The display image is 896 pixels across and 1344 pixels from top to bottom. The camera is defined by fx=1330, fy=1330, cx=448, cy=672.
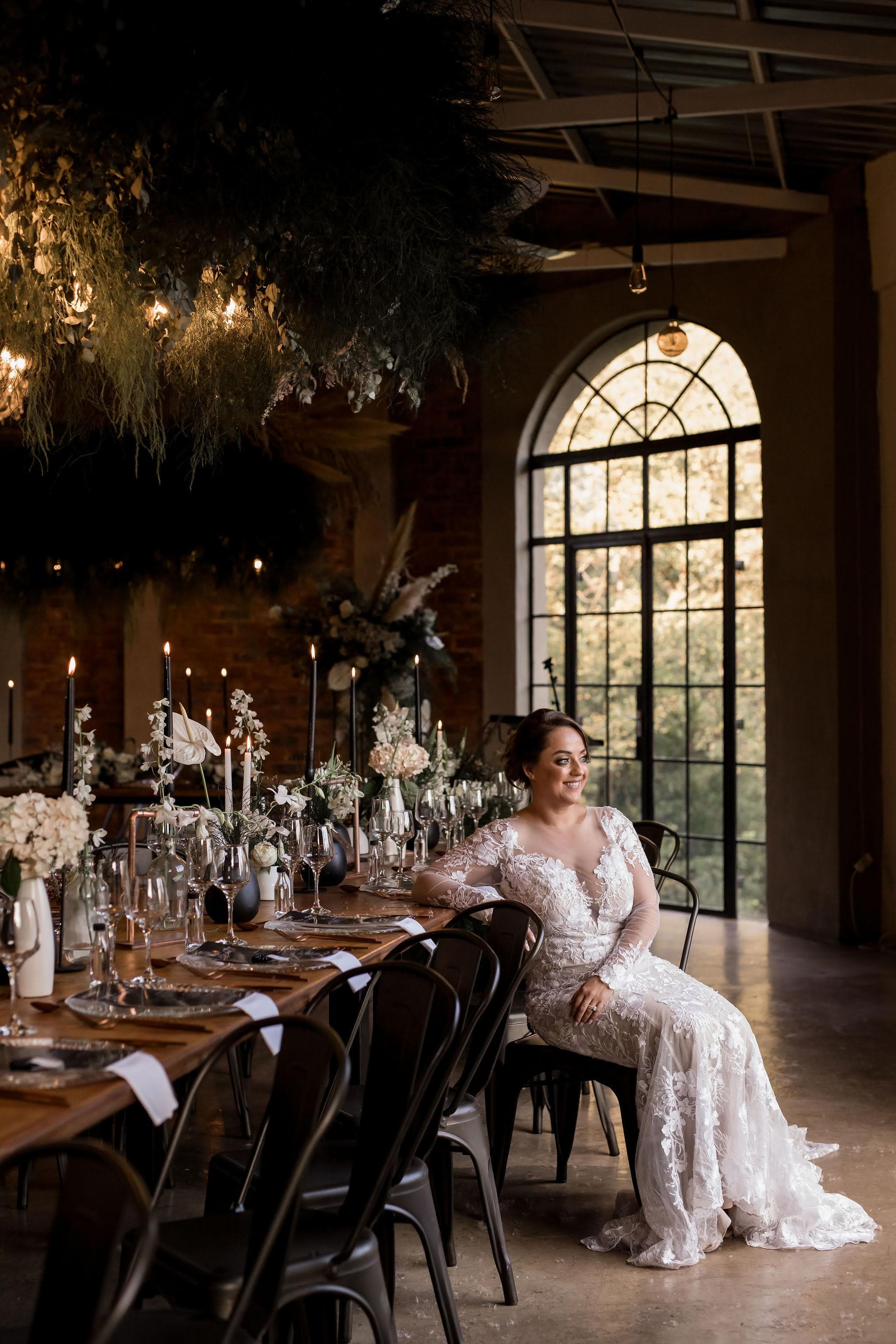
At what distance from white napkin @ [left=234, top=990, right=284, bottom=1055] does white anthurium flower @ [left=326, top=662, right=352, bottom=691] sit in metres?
5.34

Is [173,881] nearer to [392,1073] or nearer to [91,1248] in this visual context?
[392,1073]

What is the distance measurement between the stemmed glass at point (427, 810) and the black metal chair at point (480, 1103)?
44.7 inches

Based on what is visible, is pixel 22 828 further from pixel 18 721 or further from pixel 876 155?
pixel 18 721

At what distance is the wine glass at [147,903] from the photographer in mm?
2615

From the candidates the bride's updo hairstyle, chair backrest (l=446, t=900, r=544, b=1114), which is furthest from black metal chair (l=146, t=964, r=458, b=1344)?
the bride's updo hairstyle

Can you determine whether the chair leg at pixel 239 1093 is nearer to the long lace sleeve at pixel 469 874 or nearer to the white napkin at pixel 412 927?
the long lace sleeve at pixel 469 874

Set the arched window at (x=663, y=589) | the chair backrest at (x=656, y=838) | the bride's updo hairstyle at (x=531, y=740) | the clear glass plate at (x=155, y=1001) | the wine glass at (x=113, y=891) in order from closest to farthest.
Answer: the clear glass plate at (x=155, y=1001) → the wine glass at (x=113, y=891) → the bride's updo hairstyle at (x=531, y=740) → the chair backrest at (x=656, y=838) → the arched window at (x=663, y=589)

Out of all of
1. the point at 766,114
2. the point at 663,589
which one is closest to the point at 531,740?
the point at 766,114

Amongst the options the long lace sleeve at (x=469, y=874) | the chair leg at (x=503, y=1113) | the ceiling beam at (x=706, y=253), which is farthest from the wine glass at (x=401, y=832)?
the ceiling beam at (x=706, y=253)

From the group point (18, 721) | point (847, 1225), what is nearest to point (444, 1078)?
point (847, 1225)

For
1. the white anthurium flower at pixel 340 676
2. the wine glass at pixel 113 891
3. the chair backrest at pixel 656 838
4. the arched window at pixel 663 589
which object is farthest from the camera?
the arched window at pixel 663 589

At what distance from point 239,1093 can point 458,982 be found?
71.1 inches

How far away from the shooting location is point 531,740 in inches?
154

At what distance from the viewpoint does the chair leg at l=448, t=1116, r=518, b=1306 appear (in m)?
2.98
